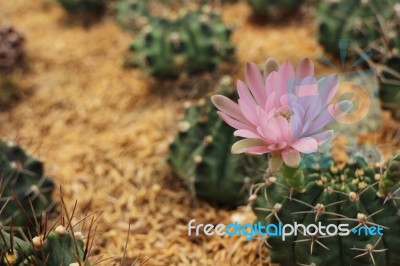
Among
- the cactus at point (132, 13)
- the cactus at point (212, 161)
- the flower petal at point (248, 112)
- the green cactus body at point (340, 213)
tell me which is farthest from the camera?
the cactus at point (132, 13)

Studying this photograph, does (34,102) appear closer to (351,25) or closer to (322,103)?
(351,25)

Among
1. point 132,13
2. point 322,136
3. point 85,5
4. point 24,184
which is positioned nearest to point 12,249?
point 24,184

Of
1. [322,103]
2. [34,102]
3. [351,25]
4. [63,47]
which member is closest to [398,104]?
[351,25]

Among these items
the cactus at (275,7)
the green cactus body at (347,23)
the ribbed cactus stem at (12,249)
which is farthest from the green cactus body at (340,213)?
the cactus at (275,7)

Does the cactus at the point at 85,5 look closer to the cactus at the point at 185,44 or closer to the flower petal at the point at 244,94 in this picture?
the cactus at the point at 185,44

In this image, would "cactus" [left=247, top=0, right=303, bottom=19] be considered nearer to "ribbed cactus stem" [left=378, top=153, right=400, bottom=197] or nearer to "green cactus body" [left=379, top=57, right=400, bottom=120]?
"green cactus body" [left=379, top=57, right=400, bottom=120]

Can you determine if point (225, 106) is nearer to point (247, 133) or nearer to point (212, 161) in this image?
point (247, 133)
